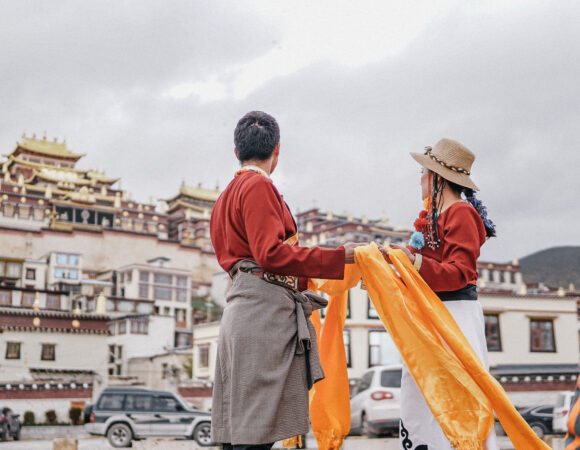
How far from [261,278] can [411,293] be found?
2.52ft

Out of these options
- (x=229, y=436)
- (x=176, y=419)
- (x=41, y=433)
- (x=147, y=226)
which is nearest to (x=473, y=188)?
(x=229, y=436)

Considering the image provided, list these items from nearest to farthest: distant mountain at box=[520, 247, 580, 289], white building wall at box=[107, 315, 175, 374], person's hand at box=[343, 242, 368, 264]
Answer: person's hand at box=[343, 242, 368, 264], white building wall at box=[107, 315, 175, 374], distant mountain at box=[520, 247, 580, 289]

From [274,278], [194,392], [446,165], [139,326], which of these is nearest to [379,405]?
[446,165]

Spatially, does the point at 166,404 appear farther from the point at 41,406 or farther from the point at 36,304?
the point at 36,304

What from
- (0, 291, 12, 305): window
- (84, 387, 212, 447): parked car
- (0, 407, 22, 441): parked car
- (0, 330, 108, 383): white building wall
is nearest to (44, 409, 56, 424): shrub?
(0, 330, 108, 383): white building wall

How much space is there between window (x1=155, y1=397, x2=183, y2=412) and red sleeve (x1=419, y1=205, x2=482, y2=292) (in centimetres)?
1606

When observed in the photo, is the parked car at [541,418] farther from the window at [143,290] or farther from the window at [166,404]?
the window at [143,290]

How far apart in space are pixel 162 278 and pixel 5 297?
49.1 ft

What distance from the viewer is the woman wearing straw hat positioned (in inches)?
139

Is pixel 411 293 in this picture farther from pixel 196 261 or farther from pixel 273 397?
pixel 196 261

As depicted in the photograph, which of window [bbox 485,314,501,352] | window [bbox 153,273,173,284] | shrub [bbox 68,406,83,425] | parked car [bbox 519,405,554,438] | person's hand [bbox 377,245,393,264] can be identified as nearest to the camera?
person's hand [bbox 377,245,393,264]

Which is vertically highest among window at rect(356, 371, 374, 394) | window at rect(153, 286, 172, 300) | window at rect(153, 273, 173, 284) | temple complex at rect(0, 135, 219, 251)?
temple complex at rect(0, 135, 219, 251)

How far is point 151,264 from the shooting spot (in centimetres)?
5444

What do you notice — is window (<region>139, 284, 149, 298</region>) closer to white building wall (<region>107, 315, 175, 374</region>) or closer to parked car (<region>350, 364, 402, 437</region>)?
white building wall (<region>107, 315, 175, 374</region>)
